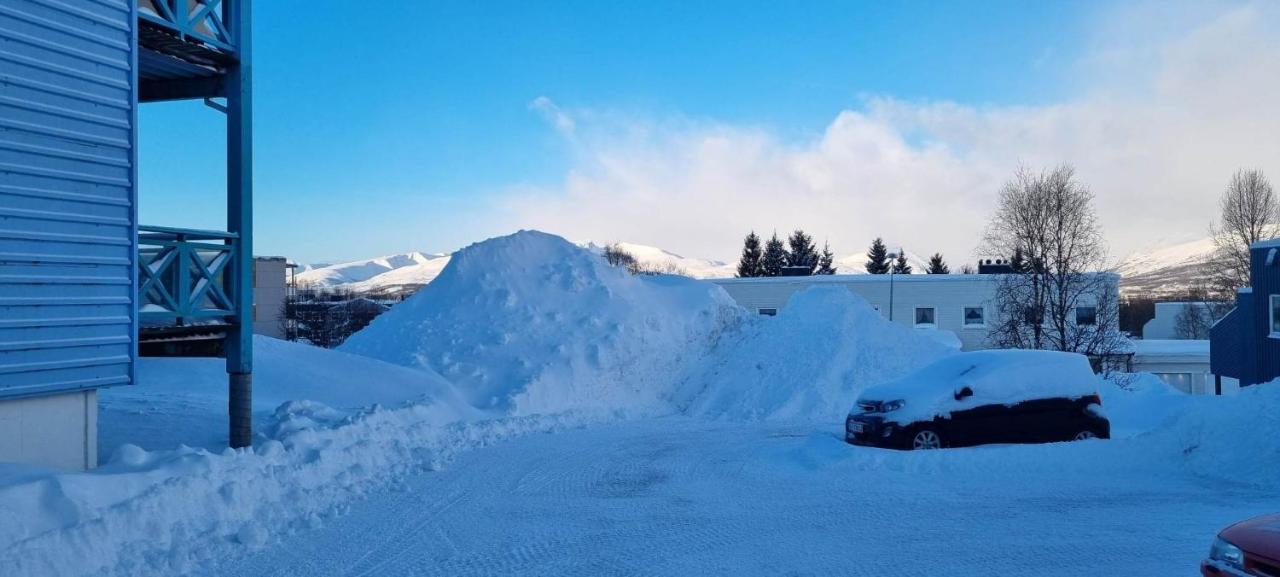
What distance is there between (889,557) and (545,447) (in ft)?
23.5

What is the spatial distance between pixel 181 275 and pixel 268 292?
6115 cm

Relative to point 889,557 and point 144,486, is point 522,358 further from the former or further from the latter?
point 889,557

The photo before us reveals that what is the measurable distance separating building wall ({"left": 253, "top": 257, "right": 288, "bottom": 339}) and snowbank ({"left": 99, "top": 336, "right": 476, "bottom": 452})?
166 ft

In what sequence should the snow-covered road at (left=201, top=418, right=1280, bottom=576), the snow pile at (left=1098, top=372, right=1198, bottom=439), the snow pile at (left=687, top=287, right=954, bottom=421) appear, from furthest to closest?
the snow pile at (left=687, top=287, right=954, bottom=421), the snow pile at (left=1098, top=372, right=1198, bottom=439), the snow-covered road at (left=201, top=418, right=1280, bottom=576)

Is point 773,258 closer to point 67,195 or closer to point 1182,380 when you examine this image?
point 1182,380

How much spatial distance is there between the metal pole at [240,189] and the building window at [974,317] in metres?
32.1

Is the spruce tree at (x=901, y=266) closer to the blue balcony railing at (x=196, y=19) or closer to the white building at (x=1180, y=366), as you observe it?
the white building at (x=1180, y=366)

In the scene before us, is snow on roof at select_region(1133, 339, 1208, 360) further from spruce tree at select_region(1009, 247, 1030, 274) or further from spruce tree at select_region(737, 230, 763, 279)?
spruce tree at select_region(737, 230, 763, 279)

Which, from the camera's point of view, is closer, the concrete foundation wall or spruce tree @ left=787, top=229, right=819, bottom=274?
the concrete foundation wall

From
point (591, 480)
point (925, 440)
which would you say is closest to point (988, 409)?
point (925, 440)

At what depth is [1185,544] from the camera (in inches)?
277

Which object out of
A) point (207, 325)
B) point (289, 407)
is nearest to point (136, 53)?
point (207, 325)

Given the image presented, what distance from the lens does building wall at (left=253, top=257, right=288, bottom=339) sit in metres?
65.1

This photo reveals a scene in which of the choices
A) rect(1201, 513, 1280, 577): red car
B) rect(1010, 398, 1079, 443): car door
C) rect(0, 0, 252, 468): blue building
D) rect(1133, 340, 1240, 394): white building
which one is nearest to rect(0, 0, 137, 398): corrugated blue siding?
rect(0, 0, 252, 468): blue building
